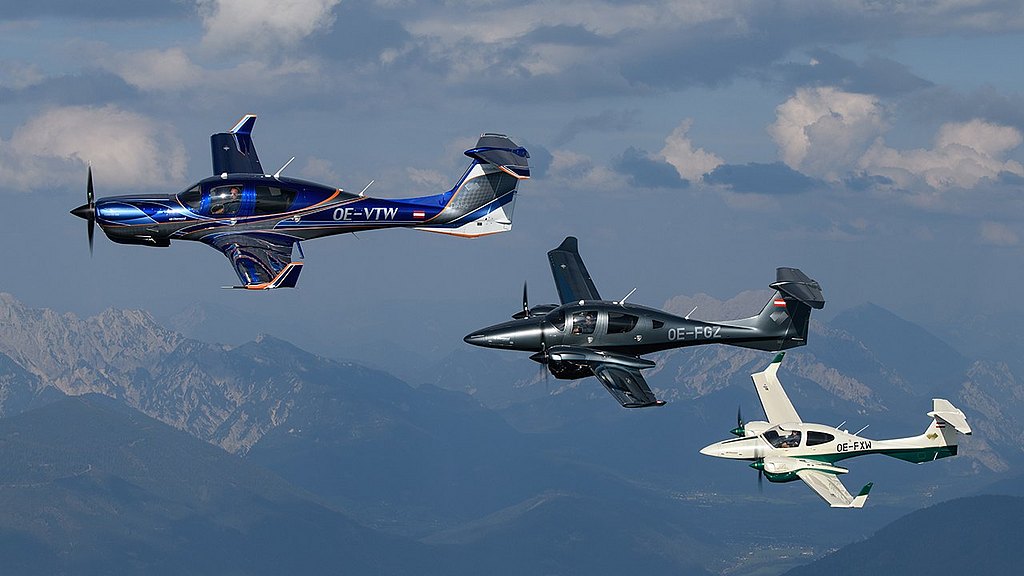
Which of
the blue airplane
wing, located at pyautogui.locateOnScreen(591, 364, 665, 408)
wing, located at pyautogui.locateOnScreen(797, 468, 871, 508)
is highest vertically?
the blue airplane

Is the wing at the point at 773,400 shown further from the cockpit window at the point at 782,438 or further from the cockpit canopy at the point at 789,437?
the cockpit window at the point at 782,438

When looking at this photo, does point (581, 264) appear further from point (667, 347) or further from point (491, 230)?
point (667, 347)

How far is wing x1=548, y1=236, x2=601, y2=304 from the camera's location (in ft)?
269

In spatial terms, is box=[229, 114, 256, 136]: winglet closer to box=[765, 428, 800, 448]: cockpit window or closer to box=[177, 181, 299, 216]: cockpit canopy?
box=[177, 181, 299, 216]: cockpit canopy

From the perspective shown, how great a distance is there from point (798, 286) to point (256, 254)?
3288 centimetres

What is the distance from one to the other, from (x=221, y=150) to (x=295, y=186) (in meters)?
13.6

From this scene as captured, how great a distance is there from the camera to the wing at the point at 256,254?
6962 cm

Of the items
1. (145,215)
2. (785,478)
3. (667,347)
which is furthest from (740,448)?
(145,215)

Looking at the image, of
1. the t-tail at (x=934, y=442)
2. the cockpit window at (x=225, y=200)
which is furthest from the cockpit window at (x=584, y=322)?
the t-tail at (x=934, y=442)

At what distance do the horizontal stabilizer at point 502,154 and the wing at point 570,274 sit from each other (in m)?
7.13

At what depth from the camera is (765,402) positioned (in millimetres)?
92938

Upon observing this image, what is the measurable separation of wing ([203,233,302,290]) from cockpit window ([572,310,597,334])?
16316mm

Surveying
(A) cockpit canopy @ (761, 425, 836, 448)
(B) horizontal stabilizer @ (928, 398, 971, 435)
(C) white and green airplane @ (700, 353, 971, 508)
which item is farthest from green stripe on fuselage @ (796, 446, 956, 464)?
(B) horizontal stabilizer @ (928, 398, 971, 435)

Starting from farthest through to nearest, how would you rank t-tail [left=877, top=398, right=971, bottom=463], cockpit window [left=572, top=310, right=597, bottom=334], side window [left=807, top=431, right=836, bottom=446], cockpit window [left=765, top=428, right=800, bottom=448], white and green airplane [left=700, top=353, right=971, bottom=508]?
side window [left=807, top=431, right=836, bottom=446], t-tail [left=877, top=398, right=971, bottom=463], cockpit window [left=765, top=428, right=800, bottom=448], white and green airplane [left=700, top=353, right=971, bottom=508], cockpit window [left=572, top=310, right=597, bottom=334]
